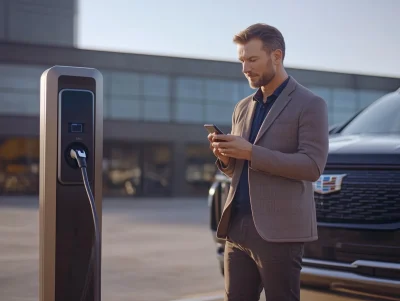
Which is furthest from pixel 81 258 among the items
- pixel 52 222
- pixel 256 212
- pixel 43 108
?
pixel 256 212

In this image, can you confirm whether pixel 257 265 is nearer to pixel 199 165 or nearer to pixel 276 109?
pixel 276 109

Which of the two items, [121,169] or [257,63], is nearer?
[257,63]

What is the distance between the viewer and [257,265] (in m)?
2.65

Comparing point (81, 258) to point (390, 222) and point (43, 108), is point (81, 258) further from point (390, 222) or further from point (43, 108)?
point (390, 222)

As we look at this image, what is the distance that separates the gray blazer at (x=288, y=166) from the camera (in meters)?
2.53

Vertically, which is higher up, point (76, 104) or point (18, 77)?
point (18, 77)

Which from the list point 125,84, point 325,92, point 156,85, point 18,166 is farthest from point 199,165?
point 18,166

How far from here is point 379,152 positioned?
4250 mm

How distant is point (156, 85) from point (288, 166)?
22.6m

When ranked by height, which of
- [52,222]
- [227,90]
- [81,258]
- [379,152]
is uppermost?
[227,90]

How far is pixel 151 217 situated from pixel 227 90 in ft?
41.0

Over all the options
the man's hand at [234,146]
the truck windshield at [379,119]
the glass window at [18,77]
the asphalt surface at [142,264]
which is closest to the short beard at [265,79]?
the man's hand at [234,146]

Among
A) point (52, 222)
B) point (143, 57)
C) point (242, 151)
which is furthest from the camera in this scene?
point (143, 57)

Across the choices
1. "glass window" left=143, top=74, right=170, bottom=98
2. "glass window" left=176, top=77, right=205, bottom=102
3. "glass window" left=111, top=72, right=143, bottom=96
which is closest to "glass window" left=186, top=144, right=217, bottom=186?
"glass window" left=176, top=77, right=205, bottom=102
